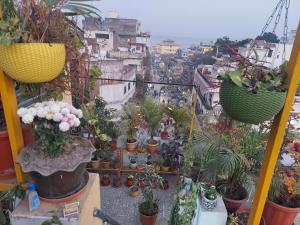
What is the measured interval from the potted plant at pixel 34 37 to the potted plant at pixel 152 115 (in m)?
1.96

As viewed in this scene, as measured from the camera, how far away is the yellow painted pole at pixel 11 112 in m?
1.44

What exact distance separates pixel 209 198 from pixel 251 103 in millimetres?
1070

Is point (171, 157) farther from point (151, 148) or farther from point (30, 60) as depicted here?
point (30, 60)

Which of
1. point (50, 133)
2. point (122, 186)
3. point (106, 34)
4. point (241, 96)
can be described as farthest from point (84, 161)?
point (106, 34)

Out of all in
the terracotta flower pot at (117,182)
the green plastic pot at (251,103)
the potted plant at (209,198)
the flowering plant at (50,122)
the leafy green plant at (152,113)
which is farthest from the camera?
the leafy green plant at (152,113)

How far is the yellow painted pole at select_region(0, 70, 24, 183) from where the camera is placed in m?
1.44

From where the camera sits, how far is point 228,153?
2008 mm

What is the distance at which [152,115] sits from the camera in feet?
10.8

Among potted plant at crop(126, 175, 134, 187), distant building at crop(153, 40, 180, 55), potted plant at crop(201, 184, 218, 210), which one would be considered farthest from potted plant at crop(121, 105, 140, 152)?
distant building at crop(153, 40, 180, 55)

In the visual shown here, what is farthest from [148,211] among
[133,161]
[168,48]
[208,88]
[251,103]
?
[168,48]

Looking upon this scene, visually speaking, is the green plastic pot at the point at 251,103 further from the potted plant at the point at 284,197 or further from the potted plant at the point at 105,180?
the potted plant at the point at 105,180

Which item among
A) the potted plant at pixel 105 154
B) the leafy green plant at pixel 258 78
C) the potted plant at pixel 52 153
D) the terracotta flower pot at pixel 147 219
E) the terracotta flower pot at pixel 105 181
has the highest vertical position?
the leafy green plant at pixel 258 78

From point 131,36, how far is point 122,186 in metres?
21.3

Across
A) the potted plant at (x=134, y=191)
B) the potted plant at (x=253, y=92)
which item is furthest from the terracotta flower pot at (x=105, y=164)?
the potted plant at (x=253, y=92)
